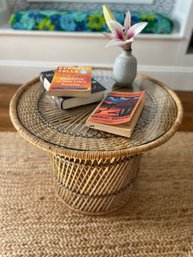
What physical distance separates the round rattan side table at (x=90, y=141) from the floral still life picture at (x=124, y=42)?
6 cm

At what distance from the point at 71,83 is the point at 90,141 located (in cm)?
23

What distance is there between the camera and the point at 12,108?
0.86 m

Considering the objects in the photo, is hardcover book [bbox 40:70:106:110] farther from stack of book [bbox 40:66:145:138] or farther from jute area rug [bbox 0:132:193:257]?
jute area rug [bbox 0:132:193:257]

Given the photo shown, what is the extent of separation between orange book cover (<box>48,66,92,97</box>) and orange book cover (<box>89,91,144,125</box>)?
8cm

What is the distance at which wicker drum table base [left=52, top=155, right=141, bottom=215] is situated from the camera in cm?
83

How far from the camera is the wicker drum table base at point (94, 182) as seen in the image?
826 millimetres

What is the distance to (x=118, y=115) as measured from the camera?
76 centimetres

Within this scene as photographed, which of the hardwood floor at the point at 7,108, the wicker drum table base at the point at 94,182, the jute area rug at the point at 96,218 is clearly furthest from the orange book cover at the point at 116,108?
the hardwood floor at the point at 7,108

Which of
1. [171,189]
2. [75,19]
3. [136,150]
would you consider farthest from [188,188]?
[75,19]

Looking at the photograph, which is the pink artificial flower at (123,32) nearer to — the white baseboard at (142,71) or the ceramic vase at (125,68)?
the ceramic vase at (125,68)

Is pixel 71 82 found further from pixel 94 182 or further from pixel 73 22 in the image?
pixel 73 22

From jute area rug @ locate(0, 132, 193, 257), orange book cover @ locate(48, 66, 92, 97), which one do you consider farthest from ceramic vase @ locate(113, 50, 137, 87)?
jute area rug @ locate(0, 132, 193, 257)

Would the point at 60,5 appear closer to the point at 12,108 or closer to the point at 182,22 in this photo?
the point at 182,22

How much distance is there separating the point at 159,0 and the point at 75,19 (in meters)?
0.66
